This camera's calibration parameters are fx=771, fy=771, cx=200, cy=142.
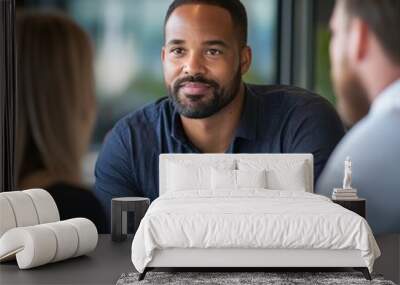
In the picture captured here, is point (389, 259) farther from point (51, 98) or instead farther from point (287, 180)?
point (51, 98)

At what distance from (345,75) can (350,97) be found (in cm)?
21

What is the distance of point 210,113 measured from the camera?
285 inches

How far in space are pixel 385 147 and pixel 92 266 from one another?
2982 millimetres

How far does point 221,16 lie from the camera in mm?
7184

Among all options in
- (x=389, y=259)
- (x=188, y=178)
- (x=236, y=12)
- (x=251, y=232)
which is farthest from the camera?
(x=236, y=12)

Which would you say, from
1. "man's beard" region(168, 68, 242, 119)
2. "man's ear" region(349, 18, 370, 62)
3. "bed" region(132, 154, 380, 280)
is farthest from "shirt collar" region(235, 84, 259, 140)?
"bed" region(132, 154, 380, 280)

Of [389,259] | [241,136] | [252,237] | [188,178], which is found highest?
[241,136]

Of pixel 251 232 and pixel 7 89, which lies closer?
pixel 251 232

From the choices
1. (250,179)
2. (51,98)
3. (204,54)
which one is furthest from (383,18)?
(51,98)

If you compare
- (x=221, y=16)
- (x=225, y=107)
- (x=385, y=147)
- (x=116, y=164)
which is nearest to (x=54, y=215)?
(x=116, y=164)

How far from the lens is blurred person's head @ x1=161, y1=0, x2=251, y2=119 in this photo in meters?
7.12

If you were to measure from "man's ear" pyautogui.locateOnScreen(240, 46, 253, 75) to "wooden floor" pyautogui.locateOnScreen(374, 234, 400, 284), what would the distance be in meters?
2.00

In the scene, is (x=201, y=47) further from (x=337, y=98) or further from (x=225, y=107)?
(x=337, y=98)

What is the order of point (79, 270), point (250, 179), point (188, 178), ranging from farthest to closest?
point (188, 178), point (250, 179), point (79, 270)
